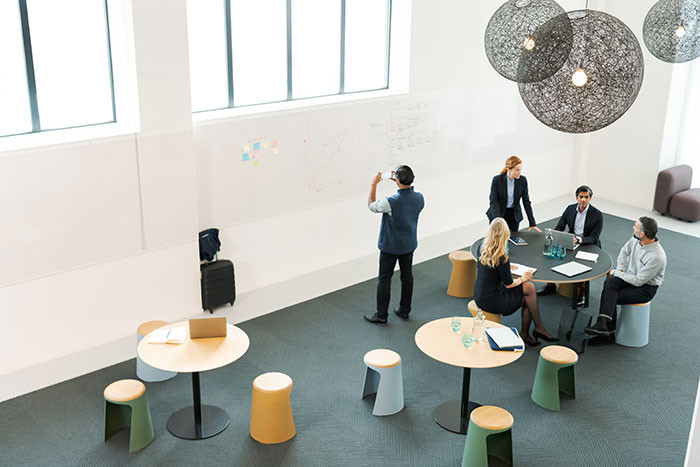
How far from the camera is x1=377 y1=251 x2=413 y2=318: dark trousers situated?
7465 mm

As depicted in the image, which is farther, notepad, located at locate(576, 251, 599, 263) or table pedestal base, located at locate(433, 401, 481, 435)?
notepad, located at locate(576, 251, 599, 263)

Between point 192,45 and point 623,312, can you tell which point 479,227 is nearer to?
point 623,312

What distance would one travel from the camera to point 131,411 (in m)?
5.65

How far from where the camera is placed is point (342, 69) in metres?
8.74

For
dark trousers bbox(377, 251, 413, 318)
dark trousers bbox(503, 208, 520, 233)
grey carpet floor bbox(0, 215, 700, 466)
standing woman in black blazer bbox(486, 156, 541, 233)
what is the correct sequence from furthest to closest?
dark trousers bbox(503, 208, 520, 233)
standing woman in black blazer bbox(486, 156, 541, 233)
dark trousers bbox(377, 251, 413, 318)
grey carpet floor bbox(0, 215, 700, 466)

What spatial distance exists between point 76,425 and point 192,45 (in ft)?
12.4

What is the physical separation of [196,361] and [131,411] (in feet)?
2.39

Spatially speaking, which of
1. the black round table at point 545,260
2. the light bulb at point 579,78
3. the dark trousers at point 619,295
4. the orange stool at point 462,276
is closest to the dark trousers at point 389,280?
the black round table at point 545,260

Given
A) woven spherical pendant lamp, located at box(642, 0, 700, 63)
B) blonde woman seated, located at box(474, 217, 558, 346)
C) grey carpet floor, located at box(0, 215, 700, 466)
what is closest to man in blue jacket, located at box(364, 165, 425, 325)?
grey carpet floor, located at box(0, 215, 700, 466)

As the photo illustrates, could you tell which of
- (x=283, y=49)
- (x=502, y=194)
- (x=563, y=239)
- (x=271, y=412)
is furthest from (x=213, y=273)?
(x=563, y=239)

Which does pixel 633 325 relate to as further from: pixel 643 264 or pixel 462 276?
pixel 462 276

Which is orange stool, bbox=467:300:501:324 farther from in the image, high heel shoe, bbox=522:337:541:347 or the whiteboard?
the whiteboard

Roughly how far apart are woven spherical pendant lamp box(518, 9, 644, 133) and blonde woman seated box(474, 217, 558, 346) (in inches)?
119

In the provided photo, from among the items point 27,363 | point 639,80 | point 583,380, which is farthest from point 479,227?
point 639,80
